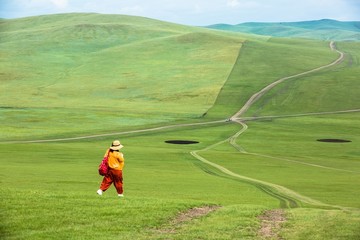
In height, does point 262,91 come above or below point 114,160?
below

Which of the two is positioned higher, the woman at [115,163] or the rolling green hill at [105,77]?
the woman at [115,163]

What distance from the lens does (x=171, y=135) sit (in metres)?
77.2

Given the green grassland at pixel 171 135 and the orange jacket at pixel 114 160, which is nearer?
the green grassland at pixel 171 135

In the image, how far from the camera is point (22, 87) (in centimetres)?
12338

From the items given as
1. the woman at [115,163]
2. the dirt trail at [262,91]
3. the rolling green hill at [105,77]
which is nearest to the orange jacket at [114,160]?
the woman at [115,163]

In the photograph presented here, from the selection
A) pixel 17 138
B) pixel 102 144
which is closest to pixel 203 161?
pixel 102 144

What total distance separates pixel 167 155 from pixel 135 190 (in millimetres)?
25369

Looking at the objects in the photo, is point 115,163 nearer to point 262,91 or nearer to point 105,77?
point 262,91

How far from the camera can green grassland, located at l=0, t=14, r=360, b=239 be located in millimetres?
21375

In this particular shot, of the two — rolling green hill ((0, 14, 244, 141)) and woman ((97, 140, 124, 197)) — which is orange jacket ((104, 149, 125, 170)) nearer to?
woman ((97, 140, 124, 197))

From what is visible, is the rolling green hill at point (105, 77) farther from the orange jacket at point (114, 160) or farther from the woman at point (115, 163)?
the orange jacket at point (114, 160)

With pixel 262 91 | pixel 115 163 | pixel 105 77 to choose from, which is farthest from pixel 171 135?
pixel 105 77

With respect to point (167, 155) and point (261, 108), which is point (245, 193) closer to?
point (167, 155)

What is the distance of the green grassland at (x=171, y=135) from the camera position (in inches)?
842
